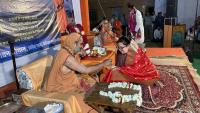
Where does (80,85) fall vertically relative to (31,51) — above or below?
below

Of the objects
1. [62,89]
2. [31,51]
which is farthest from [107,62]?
[31,51]

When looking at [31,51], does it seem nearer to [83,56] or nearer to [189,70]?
[83,56]

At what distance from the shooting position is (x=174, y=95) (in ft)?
12.1

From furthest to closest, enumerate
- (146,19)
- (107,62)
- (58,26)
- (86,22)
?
1. (146,19)
2. (86,22)
3. (58,26)
4. (107,62)

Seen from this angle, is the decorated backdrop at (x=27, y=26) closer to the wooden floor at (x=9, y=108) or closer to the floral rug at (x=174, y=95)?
the wooden floor at (x=9, y=108)

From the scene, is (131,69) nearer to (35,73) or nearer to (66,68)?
(66,68)

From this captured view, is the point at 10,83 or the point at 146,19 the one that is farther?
the point at 146,19

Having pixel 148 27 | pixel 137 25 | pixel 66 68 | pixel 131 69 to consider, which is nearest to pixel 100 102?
pixel 66 68

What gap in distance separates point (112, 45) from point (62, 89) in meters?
2.26

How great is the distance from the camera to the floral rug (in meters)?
3.30

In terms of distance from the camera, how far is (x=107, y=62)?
319 centimetres

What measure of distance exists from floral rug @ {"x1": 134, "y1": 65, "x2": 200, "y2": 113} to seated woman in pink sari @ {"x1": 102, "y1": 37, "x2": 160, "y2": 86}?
0.31 meters

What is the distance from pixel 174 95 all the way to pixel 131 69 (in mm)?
826

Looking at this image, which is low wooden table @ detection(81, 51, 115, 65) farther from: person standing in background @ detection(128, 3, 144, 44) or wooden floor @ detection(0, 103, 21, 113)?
person standing in background @ detection(128, 3, 144, 44)
